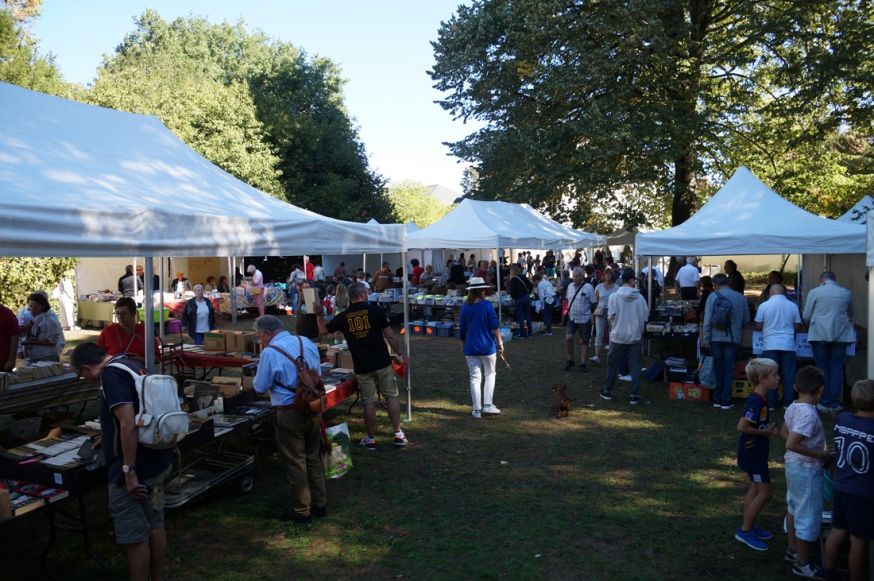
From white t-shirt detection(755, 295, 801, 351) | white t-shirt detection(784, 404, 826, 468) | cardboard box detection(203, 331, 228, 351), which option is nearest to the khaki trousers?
white t-shirt detection(784, 404, 826, 468)

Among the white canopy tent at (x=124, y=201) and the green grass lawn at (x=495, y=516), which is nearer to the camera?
the white canopy tent at (x=124, y=201)

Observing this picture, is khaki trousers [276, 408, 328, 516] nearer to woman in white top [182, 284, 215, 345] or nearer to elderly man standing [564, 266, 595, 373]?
elderly man standing [564, 266, 595, 373]

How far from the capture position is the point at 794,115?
18.3 meters

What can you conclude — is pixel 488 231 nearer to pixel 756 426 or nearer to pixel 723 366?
pixel 723 366

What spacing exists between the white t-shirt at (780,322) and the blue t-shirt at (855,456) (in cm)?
470

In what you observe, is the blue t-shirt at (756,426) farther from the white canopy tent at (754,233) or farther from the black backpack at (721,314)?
the white canopy tent at (754,233)

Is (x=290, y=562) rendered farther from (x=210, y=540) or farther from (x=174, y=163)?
(x=174, y=163)

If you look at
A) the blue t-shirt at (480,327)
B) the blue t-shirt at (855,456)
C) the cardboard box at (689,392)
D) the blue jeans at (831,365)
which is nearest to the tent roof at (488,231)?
the cardboard box at (689,392)

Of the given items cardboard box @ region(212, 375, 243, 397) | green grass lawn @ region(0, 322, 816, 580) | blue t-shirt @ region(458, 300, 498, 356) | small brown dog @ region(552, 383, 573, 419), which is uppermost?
blue t-shirt @ region(458, 300, 498, 356)

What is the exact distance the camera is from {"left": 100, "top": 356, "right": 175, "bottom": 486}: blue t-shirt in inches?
131

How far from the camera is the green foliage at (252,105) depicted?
24891 mm

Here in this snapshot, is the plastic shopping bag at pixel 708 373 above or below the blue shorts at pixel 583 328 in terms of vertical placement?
below

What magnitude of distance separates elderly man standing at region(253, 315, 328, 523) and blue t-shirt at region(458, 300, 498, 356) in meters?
2.90

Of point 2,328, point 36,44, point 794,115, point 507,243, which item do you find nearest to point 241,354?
point 2,328
